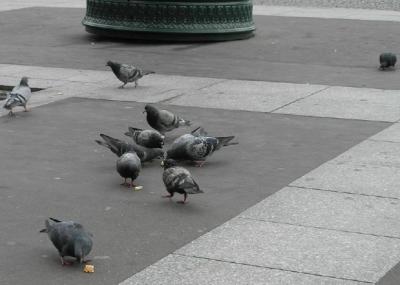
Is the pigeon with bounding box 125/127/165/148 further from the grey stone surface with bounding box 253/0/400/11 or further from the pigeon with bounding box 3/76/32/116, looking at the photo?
the grey stone surface with bounding box 253/0/400/11

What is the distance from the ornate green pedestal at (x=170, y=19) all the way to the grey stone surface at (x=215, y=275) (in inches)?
420

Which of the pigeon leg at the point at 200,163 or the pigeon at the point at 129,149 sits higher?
the pigeon at the point at 129,149

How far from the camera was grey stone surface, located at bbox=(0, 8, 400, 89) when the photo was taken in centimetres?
1402

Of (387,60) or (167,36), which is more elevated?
(387,60)

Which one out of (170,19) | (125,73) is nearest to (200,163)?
(125,73)

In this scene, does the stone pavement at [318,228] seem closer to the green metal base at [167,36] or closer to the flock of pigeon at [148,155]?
the flock of pigeon at [148,155]

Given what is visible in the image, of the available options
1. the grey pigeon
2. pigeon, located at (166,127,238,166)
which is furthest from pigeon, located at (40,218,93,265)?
pigeon, located at (166,127,238,166)

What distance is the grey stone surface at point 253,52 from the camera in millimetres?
14023

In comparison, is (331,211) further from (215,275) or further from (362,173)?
(215,275)

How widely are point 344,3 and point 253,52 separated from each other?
870 centimetres

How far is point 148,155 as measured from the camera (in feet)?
29.0

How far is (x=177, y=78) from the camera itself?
44.8ft

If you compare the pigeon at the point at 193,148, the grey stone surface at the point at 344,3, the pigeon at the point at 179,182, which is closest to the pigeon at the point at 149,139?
the pigeon at the point at 193,148

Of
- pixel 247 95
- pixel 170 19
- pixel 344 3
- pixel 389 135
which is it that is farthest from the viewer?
pixel 344 3
